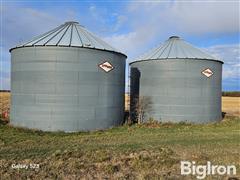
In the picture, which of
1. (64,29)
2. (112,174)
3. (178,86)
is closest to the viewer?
(112,174)

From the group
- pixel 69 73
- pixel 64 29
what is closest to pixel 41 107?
pixel 69 73

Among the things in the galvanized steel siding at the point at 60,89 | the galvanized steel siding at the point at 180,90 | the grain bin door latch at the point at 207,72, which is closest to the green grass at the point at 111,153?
the galvanized steel siding at the point at 60,89

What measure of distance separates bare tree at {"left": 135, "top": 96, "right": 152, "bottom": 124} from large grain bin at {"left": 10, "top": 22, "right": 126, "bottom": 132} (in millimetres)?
3233

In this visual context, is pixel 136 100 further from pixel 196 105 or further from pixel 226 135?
pixel 226 135

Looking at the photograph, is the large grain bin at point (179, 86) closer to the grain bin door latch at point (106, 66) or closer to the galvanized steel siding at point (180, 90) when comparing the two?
the galvanized steel siding at point (180, 90)

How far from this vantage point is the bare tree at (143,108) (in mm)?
19125

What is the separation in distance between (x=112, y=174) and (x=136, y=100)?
12.4m

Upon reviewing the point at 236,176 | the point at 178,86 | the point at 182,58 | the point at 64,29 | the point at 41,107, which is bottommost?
the point at 236,176

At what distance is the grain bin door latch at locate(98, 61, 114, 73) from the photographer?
15.8m

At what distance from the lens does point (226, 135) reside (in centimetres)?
1452

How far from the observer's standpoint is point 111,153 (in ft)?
32.3

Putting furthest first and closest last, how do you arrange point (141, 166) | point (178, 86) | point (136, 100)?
point (136, 100)
point (178, 86)
point (141, 166)

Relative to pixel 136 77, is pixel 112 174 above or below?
below

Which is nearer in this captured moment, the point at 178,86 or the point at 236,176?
the point at 236,176
